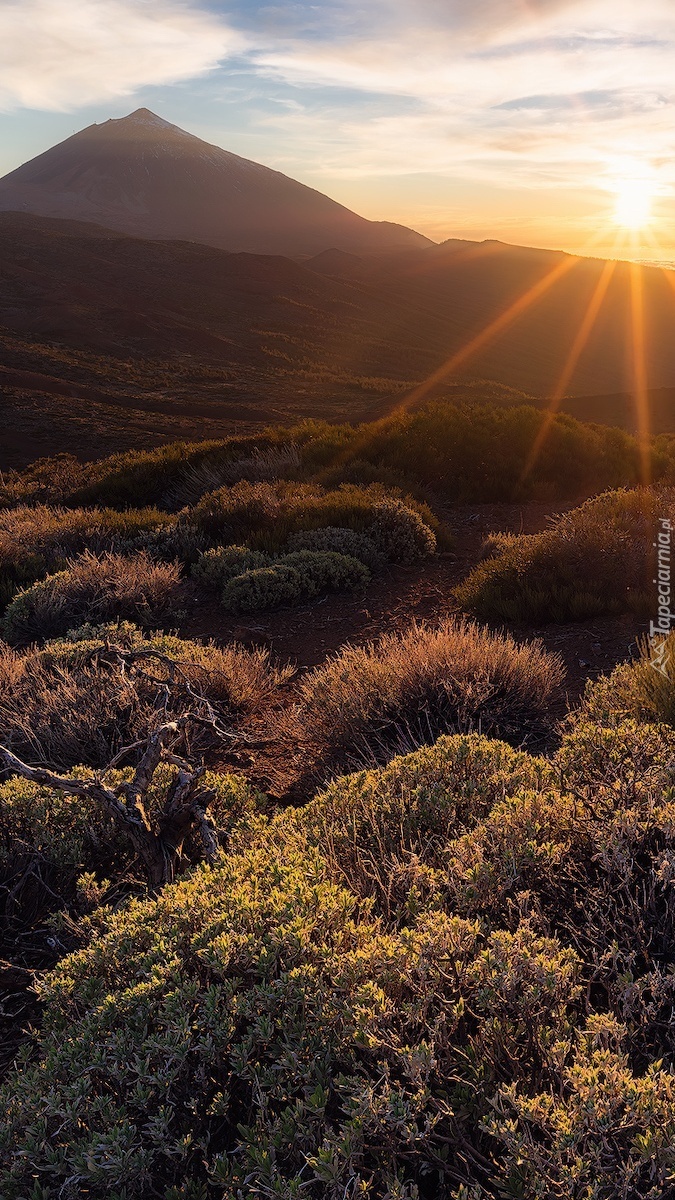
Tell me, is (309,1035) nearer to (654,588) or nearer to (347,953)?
(347,953)

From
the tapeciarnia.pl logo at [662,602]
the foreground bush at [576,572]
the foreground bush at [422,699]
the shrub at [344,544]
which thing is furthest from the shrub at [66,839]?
the shrub at [344,544]

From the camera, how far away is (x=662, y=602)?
234 inches

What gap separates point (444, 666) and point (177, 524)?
560 centimetres

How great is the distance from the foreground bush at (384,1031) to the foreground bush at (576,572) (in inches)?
150

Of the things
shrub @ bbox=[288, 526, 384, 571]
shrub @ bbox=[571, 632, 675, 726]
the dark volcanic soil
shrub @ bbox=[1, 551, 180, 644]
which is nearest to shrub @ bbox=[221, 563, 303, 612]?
the dark volcanic soil

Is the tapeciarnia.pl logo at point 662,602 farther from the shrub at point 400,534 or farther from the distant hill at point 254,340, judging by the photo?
the distant hill at point 254,340

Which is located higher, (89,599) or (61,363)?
(61,363)

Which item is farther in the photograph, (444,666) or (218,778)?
(444,666)

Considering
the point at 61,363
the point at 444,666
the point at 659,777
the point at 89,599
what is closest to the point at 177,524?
the point at 89,599

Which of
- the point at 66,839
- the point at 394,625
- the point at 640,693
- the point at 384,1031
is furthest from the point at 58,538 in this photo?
the point at 384,1031

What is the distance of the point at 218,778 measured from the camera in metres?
3.61

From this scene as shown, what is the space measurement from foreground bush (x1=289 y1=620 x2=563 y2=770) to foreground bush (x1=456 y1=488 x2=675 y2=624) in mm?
1610

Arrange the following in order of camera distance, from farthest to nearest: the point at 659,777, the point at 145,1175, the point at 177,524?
the point at 177,524
the point at 659,777
the point at 145,1175

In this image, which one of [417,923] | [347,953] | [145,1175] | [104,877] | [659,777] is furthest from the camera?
[104,877]
